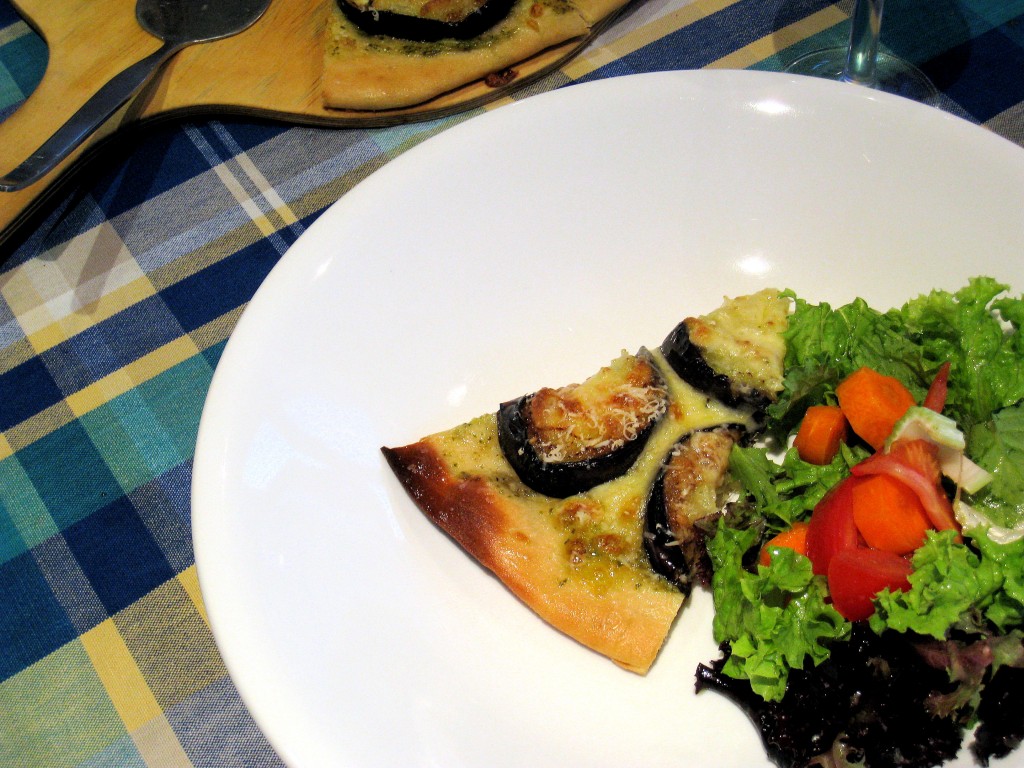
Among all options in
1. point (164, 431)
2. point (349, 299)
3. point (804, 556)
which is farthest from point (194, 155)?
point (804, 556)

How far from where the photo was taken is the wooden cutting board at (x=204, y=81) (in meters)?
4.01

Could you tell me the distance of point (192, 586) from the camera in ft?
9.64

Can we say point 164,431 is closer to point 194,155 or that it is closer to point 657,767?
point 194,155

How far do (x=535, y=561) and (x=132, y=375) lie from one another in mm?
1947

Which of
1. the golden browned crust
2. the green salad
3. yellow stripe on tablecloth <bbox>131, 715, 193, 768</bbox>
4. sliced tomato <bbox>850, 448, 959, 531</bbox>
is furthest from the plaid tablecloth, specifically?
sliced tomato <bbox>850, 448, 959, 531</bbox>

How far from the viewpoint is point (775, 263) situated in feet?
10.1

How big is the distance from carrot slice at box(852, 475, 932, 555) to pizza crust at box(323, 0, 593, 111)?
8.83 ft

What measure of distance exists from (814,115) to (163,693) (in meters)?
2.95

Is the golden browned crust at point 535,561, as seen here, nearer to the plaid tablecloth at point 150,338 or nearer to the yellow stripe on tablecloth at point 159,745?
the plaid tablecloth at point 150,338

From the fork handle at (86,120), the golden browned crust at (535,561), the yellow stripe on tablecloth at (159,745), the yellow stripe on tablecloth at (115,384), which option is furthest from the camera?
the fork handle at (86,120)

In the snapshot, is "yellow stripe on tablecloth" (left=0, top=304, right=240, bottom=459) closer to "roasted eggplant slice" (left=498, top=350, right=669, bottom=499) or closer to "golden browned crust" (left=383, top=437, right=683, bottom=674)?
"golden browned crust" (left=383, top=437, right=683, bottom=674)

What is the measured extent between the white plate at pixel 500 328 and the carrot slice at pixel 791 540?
24 cm

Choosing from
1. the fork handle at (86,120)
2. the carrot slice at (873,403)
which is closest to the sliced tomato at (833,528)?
the carrot slice at (873,403)

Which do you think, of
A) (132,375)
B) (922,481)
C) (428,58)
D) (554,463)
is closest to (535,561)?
(554,463)
